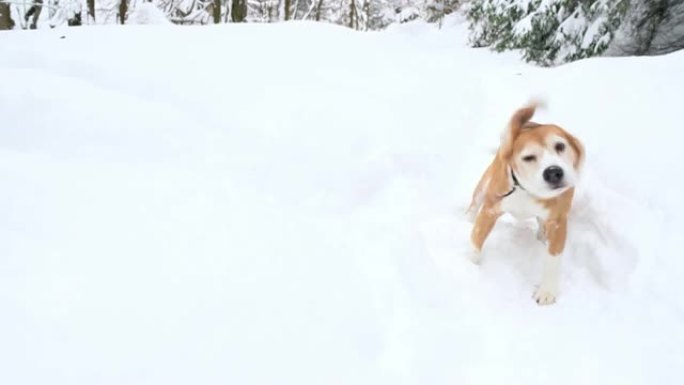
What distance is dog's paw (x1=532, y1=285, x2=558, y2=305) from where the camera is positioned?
2.55 meters

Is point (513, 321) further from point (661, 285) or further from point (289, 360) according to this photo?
point (289, 360)

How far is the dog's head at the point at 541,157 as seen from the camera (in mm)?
2322

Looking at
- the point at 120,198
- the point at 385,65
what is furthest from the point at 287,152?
the point at 385,65

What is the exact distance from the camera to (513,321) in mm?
2432

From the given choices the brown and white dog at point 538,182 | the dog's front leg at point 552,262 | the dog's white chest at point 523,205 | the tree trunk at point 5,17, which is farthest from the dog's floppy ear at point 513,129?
the tree trunk at point 5,17

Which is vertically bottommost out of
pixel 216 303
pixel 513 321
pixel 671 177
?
pixel 513 321

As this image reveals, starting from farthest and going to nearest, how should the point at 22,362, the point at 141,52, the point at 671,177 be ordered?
the point at 141,52, the point at 671,177, the point at 22,362

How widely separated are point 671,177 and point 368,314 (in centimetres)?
206

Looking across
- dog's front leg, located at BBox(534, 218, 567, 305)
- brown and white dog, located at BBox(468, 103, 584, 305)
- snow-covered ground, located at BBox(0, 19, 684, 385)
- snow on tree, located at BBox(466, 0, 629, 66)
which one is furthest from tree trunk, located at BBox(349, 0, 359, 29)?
dog's front leg, located at BBox(534, 218, 567, 305)

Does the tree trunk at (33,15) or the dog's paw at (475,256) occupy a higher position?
the tree trunk at (33,15)

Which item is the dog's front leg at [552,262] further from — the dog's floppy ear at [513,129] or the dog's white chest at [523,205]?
the dog's floppy ear at [513,129]

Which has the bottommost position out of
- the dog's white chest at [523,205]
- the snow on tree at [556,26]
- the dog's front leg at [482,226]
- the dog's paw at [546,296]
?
the dog's paw at [546,296]

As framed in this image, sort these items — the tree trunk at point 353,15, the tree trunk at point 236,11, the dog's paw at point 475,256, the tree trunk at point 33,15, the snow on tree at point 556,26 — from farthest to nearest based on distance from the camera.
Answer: the tree trunk at point 353,15 → the tree trunk at point 236,11 → the tree trunk at point 33,15 → the snow on tree at point 556,26 → the dog's paw at point 475,256

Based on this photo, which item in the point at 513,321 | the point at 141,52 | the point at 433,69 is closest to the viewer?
the point at 513,321
